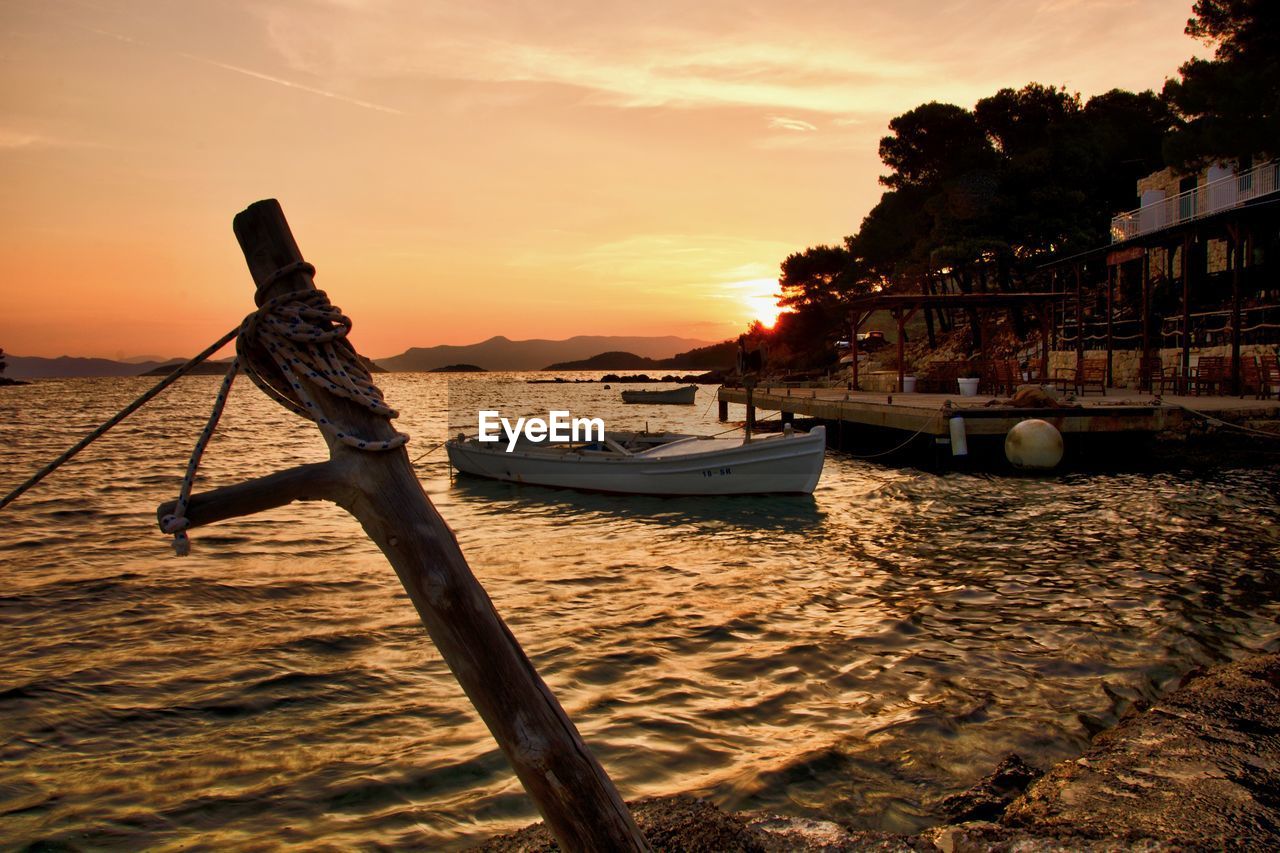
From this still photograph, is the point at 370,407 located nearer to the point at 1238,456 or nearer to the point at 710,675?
the point at 710,675

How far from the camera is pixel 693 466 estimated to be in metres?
16.7

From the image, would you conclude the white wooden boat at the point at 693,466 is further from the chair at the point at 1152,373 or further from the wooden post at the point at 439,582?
the chair at the point at 1152,373

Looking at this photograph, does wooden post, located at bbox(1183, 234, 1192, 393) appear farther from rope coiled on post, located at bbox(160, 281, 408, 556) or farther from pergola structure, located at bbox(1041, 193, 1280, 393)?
rope coiled on post, located at bbox(160, 281, 408, 556)

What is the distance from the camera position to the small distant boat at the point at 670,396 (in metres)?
69.2

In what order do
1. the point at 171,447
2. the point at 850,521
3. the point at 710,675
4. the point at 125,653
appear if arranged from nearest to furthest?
the point at 710,675
the point at 125,653
the point at 850,521
the point at 171,447

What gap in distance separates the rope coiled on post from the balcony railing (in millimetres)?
28535

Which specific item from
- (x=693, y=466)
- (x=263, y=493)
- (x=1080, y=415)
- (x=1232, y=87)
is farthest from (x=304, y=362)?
(x=1232, y=87)

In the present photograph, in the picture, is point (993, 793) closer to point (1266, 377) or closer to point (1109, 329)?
point (1266, 377)

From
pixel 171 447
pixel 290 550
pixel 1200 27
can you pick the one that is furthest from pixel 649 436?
pixel 171 447

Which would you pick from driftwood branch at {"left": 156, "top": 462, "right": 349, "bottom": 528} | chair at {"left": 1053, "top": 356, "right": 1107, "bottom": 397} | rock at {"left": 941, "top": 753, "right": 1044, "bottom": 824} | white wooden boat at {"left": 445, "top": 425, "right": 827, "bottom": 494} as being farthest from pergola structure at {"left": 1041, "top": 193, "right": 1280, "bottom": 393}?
driftwood branch at {"left": 156, "top": 462, "right": 349, "bottom": 528}

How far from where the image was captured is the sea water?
5.22 m

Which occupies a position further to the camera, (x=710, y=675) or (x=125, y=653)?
(x=125, y=653)

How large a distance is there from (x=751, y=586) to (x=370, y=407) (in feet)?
28.2

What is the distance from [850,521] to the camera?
14828 mm
